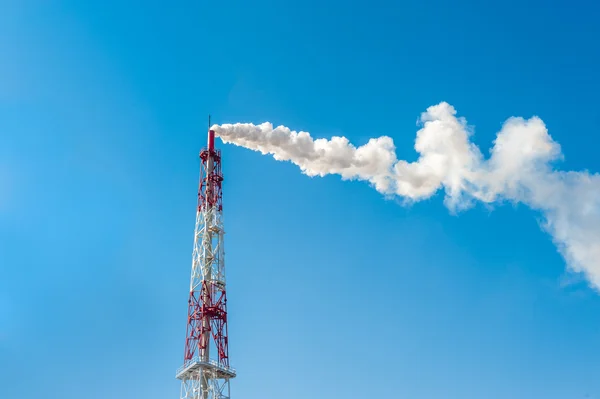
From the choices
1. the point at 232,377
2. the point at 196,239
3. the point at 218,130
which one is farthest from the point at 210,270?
the point at 218,130

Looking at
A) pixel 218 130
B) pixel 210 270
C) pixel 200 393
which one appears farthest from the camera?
pixel 218 130

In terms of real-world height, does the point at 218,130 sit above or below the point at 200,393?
above

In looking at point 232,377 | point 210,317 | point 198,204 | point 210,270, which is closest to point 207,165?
point 198,204

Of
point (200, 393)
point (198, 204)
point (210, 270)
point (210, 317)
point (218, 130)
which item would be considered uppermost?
point (218, 130)

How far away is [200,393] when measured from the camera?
115 meters

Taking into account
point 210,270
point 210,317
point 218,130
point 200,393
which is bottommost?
point 200,393

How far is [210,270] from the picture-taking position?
411 ft

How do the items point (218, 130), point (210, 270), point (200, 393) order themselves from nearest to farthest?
point (200, 393) → point (210, 270) → point (218, 130)

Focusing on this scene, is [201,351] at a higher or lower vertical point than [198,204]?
lower

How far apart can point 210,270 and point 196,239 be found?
6495 mm

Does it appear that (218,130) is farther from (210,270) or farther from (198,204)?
(210,270)

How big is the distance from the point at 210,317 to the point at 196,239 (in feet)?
47.3

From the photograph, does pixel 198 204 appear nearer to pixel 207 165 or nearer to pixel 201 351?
pixel 207 165

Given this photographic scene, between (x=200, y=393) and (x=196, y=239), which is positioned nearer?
(x=200, y=393)
